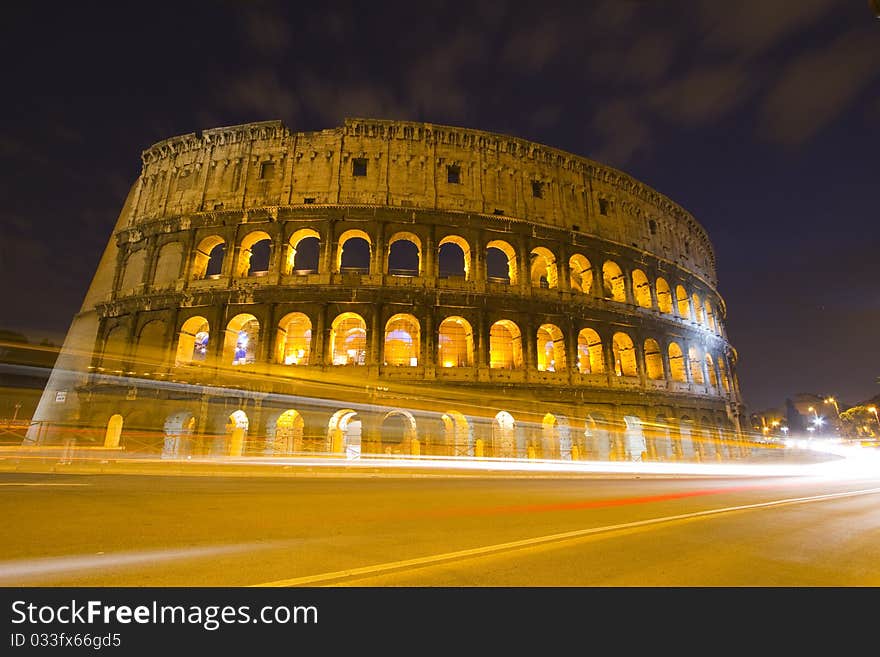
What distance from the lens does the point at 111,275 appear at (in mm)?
23641

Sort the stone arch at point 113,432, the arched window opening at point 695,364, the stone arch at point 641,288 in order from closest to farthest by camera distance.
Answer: the stone arch at point 113,432, the stone arch at point 641,288, the arched window opening at point 695,364

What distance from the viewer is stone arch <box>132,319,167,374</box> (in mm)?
19719

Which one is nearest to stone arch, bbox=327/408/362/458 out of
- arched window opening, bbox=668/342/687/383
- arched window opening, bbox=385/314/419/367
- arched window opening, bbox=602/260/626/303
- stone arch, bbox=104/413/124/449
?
arched window opening, bbox=385/314/419/367

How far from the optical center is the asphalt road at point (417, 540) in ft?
11.1

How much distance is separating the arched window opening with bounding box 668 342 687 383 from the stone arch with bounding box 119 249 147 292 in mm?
30788

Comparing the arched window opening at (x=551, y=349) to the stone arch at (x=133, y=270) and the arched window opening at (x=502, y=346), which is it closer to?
the arched window opening at (x=502, y=346)

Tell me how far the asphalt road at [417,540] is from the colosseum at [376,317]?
10.8 meters

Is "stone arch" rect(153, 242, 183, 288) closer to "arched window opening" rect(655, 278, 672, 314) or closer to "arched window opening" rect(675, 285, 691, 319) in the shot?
A: "arched window opening" rect(655, 278, 672, 314)

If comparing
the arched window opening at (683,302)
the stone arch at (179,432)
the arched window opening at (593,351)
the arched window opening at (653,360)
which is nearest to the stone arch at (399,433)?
the stone arch at (179,432)

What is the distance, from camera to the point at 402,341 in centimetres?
2181

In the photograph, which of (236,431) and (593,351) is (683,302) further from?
(236,431)

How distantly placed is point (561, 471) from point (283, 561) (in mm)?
13488
